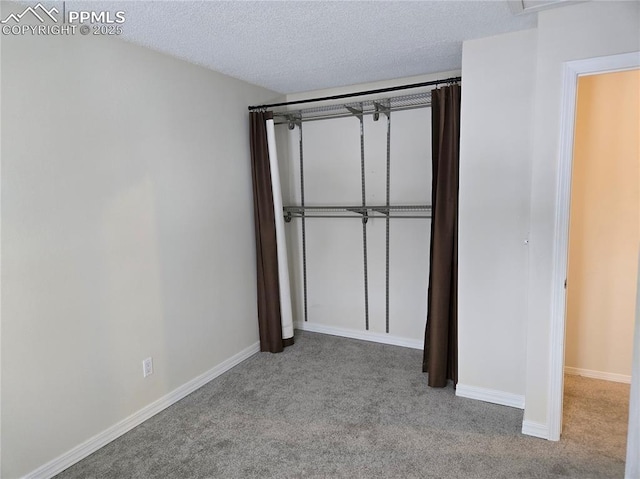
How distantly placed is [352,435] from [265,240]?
1759mm

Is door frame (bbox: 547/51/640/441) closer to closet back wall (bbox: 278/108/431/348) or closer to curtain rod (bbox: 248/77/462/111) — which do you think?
curtain rod (bbox: 248/77/462/111)

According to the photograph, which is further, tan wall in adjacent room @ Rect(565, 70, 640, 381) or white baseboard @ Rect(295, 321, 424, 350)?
white baseboard @ Rect(295, 321, 424, 350)

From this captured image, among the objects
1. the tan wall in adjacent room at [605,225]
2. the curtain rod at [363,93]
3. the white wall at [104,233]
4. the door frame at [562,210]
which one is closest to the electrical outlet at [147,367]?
the white wall at [104,233]

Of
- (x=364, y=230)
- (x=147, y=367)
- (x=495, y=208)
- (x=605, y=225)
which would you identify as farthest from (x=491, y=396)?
(x=147, y=367)

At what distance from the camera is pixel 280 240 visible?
3.55 metres

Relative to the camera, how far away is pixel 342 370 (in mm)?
3219

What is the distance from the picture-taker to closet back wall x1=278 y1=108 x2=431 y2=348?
137 inches

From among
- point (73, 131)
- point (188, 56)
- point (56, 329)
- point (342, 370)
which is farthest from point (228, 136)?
point (342, 370)

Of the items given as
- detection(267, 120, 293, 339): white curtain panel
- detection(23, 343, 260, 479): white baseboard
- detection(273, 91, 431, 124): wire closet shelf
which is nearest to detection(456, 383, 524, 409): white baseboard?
detection(267, 120, 293, 339): white curtain panel

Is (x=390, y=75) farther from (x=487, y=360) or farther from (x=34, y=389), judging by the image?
(x=34, y=389)

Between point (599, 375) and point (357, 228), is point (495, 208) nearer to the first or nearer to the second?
point (357, 228)

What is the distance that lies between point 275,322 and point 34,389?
6.10 feet

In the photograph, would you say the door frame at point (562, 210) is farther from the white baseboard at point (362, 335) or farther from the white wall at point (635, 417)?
the white baseboard at point (362, 335)

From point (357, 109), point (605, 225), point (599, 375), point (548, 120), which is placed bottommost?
point (599, 375)
